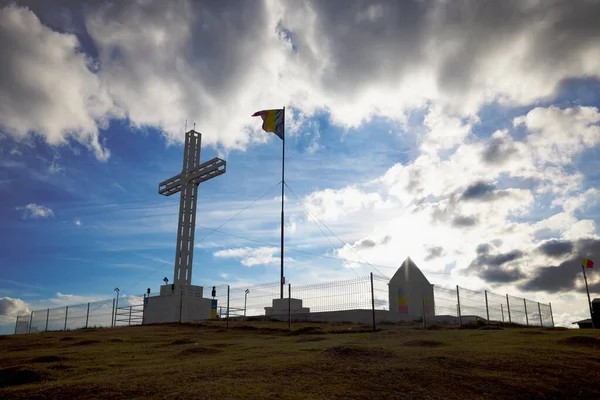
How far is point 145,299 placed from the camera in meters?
36.2

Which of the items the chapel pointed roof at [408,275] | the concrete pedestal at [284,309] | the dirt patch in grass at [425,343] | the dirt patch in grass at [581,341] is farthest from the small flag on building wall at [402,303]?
the dirt patch in grass at [425,343]

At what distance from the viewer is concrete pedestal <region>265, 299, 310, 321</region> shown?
98.1 feet

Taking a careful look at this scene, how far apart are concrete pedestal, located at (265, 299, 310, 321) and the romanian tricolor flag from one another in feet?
38.1

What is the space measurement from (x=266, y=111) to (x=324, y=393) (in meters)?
28.3

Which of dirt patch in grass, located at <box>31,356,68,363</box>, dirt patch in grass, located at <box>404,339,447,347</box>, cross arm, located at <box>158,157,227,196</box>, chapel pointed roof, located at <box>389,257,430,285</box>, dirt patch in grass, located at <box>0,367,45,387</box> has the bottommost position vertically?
dirt patch in grass, located at <box>0,367,45,387</box>

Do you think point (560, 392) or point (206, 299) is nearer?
point (560, 392)

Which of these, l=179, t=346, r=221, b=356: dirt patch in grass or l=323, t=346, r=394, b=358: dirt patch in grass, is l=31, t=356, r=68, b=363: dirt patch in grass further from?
l=323, t=346, r=394, b=358: dirt patch in grass

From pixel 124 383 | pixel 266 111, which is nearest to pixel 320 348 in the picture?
pixel 124 383

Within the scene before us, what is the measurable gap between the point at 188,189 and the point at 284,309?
13.8m

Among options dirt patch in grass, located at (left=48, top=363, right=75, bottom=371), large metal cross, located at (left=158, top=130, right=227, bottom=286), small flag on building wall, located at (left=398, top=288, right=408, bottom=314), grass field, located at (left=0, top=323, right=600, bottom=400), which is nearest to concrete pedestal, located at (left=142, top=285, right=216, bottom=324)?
large metal cross, located at (left=158, top=130, right=227, bottom=286)

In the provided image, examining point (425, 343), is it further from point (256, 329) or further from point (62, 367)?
point (256, 329)

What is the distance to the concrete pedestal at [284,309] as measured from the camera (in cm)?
2990

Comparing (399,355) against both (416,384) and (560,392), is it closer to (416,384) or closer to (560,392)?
(416,384)

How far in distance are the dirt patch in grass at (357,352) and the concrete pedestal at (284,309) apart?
56.3 ft
